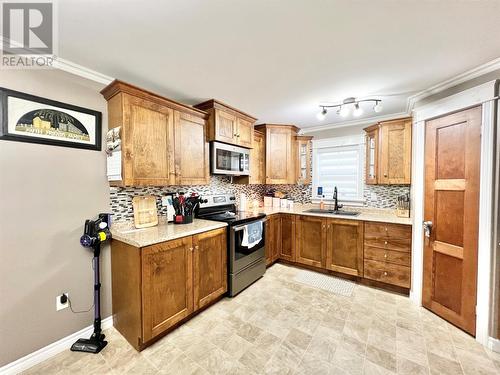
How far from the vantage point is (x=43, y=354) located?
1.60m

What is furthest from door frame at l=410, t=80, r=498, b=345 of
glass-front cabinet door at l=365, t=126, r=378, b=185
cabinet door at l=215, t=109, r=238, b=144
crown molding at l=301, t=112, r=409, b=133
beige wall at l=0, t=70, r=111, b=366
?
beige wall at l=0, t=70, r=111, b=366

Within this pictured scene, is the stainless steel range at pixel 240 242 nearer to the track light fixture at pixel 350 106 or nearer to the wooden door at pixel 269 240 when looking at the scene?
the wooden door at pixel 269 240

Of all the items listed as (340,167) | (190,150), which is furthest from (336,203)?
(190,150)

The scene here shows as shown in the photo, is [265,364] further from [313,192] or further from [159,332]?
[313,192]

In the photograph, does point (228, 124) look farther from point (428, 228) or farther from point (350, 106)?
point (428, 228)

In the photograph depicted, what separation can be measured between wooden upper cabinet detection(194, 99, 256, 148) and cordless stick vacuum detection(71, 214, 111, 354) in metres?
1.51

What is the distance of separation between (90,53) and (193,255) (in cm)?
190

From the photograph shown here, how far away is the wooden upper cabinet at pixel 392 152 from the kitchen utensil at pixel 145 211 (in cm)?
298

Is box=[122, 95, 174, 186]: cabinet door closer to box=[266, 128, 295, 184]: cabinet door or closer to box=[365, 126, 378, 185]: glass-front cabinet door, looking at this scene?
box=[266, 128, 295, 184]: cabinet door

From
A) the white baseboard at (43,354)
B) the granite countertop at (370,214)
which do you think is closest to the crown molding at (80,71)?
the white baseboard at (43,354)

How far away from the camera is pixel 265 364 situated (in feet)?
5.10

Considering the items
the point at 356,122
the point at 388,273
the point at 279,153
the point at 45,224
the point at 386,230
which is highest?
the point at 356,122

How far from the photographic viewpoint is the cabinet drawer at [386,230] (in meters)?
2.50

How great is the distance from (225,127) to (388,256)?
2.69 m
